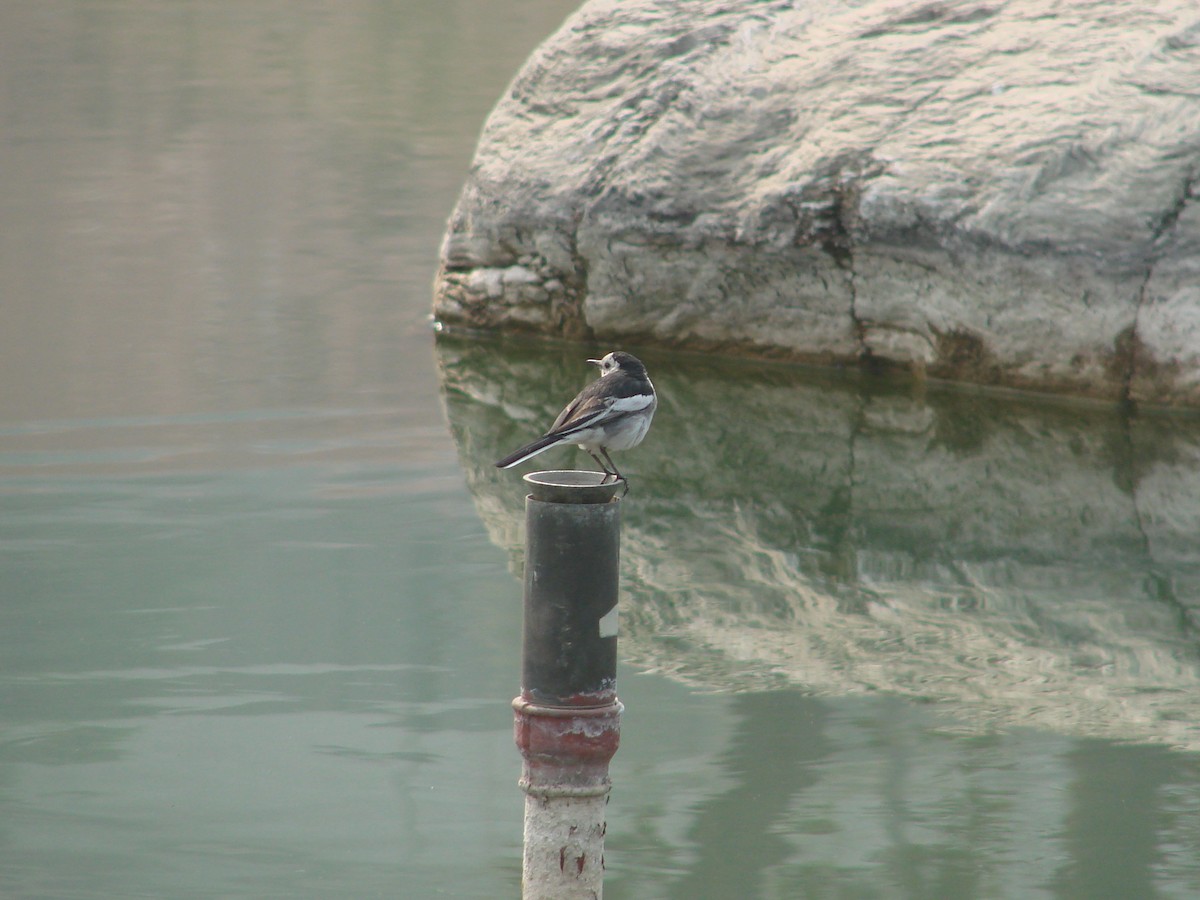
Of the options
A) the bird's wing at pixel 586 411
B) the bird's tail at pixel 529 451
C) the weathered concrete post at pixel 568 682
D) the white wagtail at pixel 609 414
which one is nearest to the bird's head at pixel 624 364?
the white wagtail at pixel 609 414

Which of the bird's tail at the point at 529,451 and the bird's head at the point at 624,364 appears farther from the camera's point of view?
the bird's head at the point at 624,364

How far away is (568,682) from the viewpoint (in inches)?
121

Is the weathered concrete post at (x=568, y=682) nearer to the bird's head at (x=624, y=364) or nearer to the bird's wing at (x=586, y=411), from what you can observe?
the bird's wing at (x=586, y=411)

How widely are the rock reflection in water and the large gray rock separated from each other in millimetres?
339

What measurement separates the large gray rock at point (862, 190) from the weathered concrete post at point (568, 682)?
4.85 meters

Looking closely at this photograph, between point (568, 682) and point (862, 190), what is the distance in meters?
5.21

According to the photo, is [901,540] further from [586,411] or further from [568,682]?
[568,682]

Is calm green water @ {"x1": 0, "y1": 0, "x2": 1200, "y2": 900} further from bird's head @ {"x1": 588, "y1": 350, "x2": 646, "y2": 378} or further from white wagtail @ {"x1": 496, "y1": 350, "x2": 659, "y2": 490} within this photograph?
bird's head @ {"x1": 588, "y1": 350, "x2": 646, "y2": 378}

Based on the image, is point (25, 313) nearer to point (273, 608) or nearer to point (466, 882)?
point (273, 608)

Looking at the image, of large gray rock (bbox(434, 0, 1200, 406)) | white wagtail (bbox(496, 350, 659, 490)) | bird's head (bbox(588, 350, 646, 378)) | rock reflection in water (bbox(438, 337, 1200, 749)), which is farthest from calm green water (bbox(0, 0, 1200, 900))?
bird's head (bbox(588, 350, 646, 378))

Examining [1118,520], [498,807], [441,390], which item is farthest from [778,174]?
[498,807]

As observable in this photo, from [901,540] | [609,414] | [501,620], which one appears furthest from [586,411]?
[901,540]

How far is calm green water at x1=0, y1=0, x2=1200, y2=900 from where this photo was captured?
3.67 metres

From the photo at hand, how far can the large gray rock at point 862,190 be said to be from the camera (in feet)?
24.0
